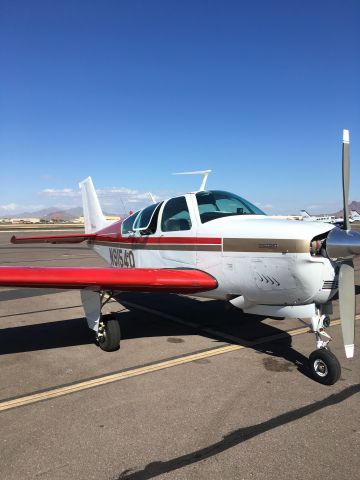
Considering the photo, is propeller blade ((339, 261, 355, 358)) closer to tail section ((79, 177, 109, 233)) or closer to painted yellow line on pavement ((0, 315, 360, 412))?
painted yellow line on pavement ((0, 315, 360, 412))

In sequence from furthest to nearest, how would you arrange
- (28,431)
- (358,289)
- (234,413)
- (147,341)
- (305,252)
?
(358,289) < (147,341) < (305,252) < (234,413) < (28,431)

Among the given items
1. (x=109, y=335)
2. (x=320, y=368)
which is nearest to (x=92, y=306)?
(x=109, y=335)

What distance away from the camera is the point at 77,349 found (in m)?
5.89

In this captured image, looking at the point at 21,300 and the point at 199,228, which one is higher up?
the point at 199,228

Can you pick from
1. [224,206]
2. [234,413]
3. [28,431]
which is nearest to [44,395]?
[28,431]

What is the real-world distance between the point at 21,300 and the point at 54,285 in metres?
4.93

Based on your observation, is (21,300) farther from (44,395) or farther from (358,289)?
(358,289)

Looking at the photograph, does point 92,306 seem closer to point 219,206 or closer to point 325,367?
point 219,206

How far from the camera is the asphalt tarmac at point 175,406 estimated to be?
10.0 ft

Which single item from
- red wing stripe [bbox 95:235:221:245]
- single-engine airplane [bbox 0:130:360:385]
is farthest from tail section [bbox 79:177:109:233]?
single-engine airplane [bbox 0:130:360:385]

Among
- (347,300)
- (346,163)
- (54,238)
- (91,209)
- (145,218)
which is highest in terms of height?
(346,163)

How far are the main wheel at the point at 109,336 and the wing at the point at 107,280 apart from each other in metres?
0.62

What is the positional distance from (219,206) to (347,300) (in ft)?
7.65

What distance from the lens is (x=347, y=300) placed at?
4.61 meters
